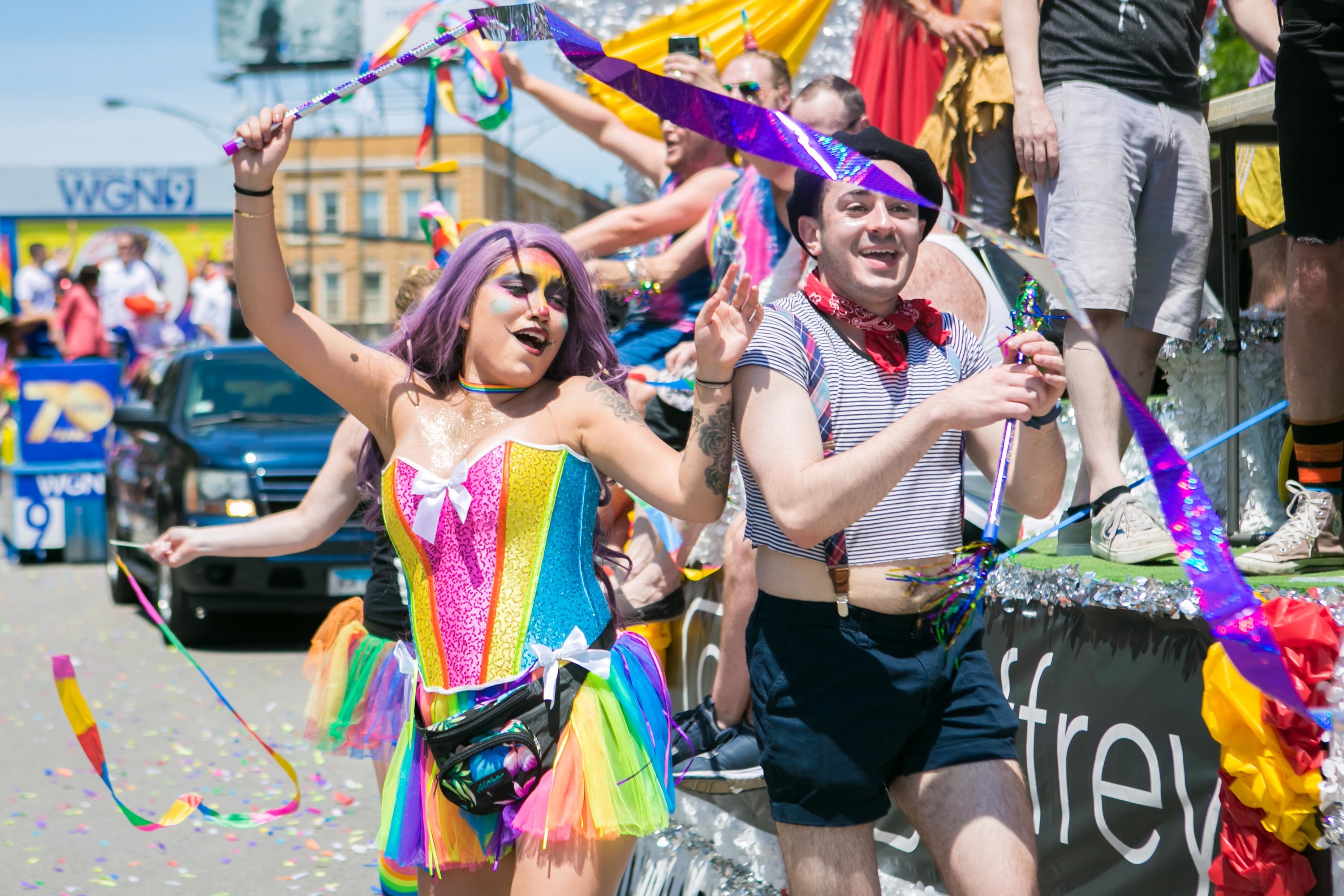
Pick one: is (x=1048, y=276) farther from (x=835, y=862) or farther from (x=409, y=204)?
(x=409, y=204)

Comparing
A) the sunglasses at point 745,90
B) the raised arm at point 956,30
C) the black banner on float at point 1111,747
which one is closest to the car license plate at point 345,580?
the sunglasses at point 745,90

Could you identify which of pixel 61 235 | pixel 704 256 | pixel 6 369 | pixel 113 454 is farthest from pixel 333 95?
pixel 61 235

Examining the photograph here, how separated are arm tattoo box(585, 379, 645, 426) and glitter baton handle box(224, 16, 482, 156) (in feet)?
2.43

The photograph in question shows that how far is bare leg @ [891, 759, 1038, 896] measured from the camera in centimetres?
257

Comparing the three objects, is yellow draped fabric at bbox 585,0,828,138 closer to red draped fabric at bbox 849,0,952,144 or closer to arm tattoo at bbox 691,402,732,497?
red draped fabric at bbox 849,0,952,144

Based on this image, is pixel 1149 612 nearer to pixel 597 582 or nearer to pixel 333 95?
pixel 597 582

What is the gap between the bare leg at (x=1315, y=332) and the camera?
11.0 ft

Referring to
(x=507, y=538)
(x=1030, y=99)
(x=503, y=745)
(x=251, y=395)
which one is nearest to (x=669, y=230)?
(x=1030, y=99)

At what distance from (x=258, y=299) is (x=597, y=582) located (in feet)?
2.92

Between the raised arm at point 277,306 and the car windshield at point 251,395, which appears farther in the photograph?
the car windshield at point 251,395

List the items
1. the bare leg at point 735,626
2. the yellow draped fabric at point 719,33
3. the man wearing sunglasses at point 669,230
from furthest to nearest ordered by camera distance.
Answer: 1. the yellow draped fabric at point 719,33
2. the man wearing sunglasses at point 669,230
3. the bare leg at point 735,626

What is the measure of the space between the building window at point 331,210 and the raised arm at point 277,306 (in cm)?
6433

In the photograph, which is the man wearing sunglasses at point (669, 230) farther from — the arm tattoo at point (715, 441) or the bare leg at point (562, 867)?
the bare leg at point (562, 867)

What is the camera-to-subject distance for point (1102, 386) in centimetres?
374
